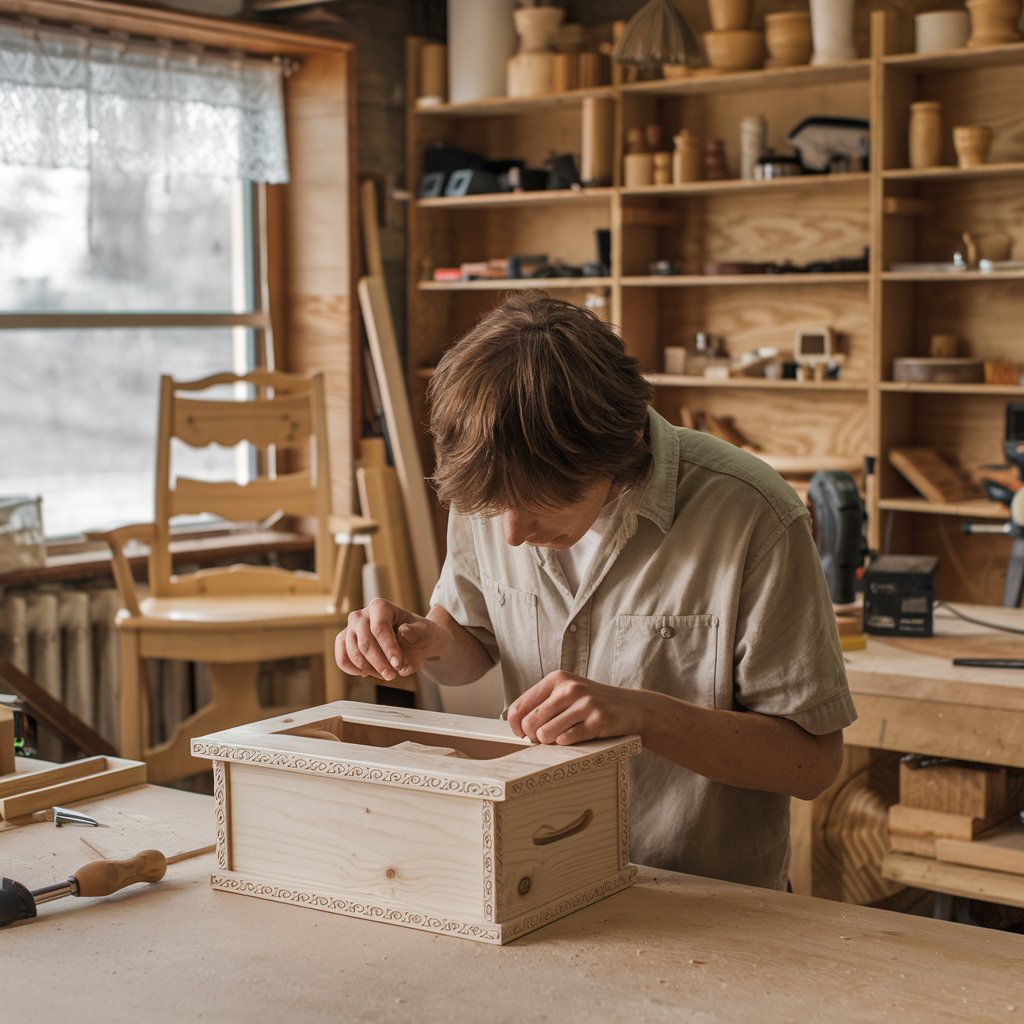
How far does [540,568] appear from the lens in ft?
6.10

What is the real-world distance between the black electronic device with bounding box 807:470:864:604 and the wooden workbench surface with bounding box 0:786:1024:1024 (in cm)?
166

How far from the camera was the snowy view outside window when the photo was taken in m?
4.48

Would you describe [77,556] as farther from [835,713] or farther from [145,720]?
[835,713]

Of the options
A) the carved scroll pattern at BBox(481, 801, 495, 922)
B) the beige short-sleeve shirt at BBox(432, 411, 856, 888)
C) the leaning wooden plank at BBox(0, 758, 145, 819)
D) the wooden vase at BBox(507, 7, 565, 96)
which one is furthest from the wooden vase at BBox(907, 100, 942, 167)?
the carved scroll pattern at BBox(481, 801, 495, 922)

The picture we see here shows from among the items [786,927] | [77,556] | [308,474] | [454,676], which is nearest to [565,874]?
[786,927]

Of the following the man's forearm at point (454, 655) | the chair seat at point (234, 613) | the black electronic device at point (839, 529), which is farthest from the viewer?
the chair seat at point (234, 613)

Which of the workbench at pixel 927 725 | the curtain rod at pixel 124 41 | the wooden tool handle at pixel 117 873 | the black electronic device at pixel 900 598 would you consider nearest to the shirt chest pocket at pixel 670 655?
the wooden tool handle at pixel 117 873

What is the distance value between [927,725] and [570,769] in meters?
1.29

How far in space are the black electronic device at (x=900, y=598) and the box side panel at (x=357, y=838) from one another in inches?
70.9

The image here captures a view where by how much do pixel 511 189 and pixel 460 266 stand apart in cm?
49

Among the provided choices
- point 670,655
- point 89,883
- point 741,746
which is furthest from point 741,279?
point 89,883

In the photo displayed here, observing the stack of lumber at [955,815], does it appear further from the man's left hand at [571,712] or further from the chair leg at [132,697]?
the chair leg at [132,697]

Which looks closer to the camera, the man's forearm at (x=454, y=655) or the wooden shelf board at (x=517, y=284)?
the man's forearm at (x=454, y=655)

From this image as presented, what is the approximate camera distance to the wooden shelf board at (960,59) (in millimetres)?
4207
